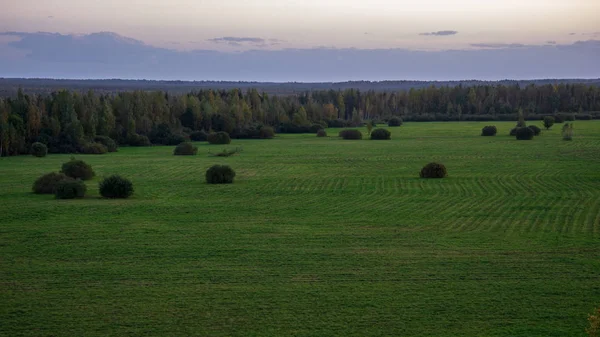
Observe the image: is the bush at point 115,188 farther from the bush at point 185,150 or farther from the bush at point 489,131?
the bush at point 489,131

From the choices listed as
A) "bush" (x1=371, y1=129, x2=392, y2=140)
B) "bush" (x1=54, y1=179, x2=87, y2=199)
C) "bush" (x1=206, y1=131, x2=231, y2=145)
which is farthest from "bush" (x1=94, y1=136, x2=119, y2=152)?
"bush" (x1=54, y1=179, x2=87, y2=199)

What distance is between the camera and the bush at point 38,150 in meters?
65.1

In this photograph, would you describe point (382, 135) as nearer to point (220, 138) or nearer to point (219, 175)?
point (220, 138)

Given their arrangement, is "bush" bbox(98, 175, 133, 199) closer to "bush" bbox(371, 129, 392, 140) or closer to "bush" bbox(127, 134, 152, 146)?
"bush" bbox(127, 134, 152, 146)

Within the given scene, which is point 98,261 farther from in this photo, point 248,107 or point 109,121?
point 248,107

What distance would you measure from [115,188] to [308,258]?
52.2 feet

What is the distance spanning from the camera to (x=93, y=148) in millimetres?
69562

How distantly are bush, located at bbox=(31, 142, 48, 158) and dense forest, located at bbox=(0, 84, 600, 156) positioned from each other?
333 cm

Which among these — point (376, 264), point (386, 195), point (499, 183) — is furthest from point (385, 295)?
point (499, 183)

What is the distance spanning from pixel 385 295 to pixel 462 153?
43.9m

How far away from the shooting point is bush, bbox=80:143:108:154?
69250 mm

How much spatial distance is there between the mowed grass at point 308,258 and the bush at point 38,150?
82.8 feet

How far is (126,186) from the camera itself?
33.0m

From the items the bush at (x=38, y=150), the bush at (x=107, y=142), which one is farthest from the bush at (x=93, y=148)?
the bush at (x=38, y=150)
